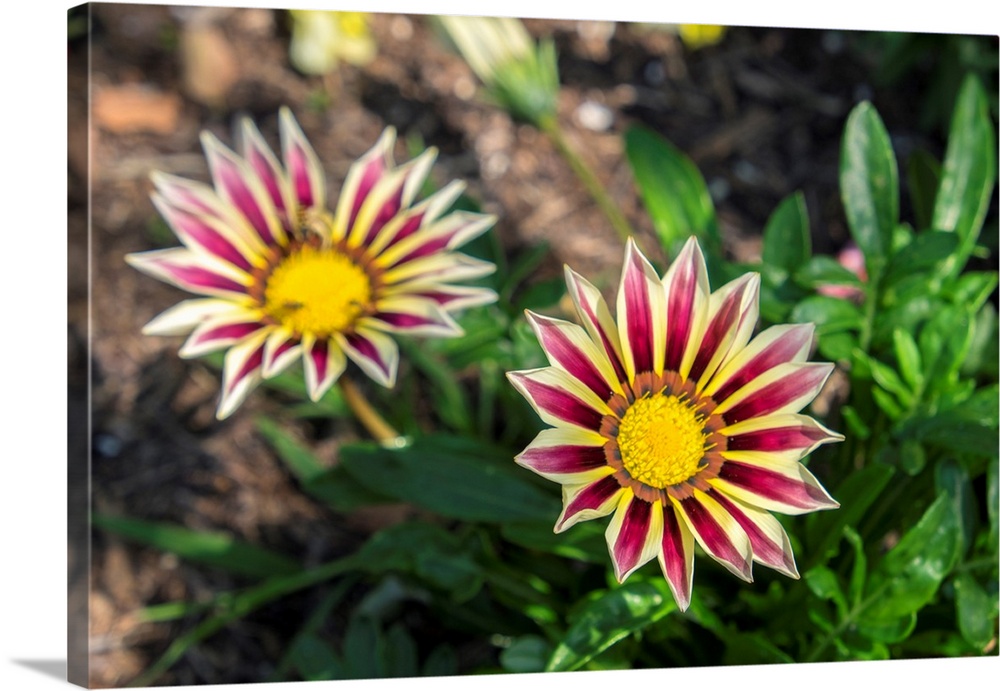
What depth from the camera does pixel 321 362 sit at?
3.50 ft

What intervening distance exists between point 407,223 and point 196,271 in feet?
0.74

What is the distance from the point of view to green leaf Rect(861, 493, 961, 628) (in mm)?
1081

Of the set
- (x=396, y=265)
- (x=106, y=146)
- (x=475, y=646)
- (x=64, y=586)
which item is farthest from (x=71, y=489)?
(x=106, y=146)

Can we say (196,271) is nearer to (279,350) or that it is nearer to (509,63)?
(279,350)

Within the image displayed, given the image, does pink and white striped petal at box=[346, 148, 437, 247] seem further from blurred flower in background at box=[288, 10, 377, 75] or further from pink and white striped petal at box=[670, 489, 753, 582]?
blurred flower in background at box=[288, 10, 377, 75]

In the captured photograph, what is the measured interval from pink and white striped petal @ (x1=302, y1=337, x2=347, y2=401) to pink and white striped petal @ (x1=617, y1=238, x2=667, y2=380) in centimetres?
33

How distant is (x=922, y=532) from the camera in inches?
42.6

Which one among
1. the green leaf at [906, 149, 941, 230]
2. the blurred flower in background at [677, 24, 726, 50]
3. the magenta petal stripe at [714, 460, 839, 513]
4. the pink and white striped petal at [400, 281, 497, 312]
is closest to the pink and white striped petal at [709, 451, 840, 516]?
the magenta petal stripe at [714, 460, 839, 513]

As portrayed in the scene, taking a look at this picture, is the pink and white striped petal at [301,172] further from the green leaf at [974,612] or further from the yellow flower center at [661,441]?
the green leaf at [974,612]

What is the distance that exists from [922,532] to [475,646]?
1.97 feet

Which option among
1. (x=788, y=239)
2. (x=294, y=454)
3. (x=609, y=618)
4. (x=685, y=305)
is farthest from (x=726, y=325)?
(x=294, y=454)

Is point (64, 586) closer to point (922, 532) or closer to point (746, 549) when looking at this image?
point (746, 549)

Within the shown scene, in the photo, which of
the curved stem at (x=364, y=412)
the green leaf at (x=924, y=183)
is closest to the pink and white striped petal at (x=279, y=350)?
the curved stem at (x=364, y=412)

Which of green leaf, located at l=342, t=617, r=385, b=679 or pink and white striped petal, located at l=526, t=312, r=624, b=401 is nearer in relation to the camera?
pink and white striped petal, located at l=526, t=312, r=624, b=401
